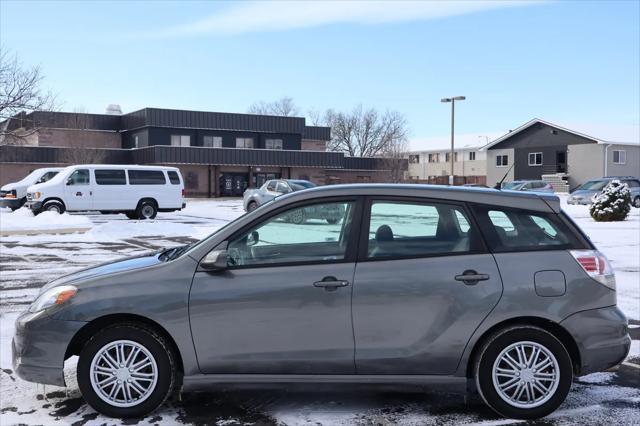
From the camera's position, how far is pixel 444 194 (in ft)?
15.1

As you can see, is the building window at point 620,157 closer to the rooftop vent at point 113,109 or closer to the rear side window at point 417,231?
the rooftop vent at point 113,109

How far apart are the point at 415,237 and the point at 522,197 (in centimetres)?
89

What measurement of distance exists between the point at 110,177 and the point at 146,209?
1847 mm

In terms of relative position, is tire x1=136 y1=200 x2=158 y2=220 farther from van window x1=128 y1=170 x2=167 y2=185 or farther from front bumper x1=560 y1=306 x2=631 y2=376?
front bumper x1=560 y1=306 x2=631 y2=376

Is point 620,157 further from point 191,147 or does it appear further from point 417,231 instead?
point 417,231

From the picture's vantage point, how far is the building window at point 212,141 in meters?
55.2

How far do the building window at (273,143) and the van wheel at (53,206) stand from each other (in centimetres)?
3558

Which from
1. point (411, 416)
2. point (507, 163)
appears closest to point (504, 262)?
point (411, 416)

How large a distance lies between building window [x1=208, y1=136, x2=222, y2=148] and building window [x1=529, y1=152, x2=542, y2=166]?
2929cm

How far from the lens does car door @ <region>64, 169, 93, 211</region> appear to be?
2323 cm

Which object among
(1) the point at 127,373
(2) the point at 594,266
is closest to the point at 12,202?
(1) the point at 127,373

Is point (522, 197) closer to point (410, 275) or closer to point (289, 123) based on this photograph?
point (410, 275)

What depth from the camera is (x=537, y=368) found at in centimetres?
439

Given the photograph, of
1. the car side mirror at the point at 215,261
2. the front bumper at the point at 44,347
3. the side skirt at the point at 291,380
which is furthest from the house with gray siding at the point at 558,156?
the front bumper at the point at 44,347
